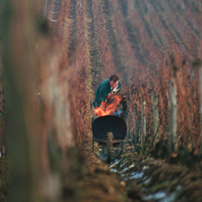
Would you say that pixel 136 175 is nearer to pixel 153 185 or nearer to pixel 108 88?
pixel 153 185

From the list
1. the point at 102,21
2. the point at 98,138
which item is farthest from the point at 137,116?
the point at 102,21

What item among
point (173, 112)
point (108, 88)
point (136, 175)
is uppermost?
point (108, 88)

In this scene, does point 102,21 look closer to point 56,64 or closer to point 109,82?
point 109,82

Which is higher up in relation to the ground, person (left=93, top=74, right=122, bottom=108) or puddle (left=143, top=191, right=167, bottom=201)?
person (left=93, top=74, right=122, bottom=108)

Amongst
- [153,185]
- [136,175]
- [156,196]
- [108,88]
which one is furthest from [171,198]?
[108,88]

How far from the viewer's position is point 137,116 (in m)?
7.71

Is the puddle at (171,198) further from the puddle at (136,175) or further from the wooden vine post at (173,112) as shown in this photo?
the wooden vine post at (173,112)

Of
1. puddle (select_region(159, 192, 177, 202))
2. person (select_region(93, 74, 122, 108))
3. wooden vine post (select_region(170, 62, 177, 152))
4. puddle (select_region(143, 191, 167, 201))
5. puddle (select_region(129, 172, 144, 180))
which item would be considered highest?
person (select_region(93, 74, 122, 108))

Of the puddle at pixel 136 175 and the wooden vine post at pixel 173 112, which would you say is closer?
the puddle at pixel 136 175

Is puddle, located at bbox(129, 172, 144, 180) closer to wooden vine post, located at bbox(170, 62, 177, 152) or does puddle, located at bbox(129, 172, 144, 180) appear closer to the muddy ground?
the muddy ground

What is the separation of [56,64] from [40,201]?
1.41 m

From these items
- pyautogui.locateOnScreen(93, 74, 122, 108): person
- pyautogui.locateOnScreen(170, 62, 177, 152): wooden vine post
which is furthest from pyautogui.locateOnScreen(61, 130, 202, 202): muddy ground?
pyautogui.locateOnScreen(93, 74, 122, 108): person

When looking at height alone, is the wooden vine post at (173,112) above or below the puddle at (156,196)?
above

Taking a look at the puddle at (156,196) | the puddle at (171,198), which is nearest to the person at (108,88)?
the puddle at (156,196)
